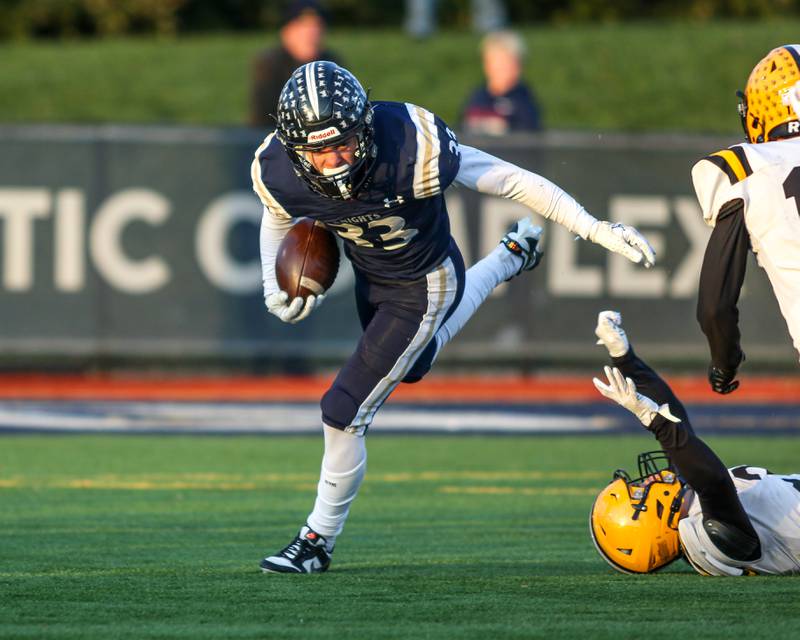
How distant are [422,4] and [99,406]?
10611mm

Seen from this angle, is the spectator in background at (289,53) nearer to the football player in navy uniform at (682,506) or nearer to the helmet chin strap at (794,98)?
the football player in navy uniform at (682,506)

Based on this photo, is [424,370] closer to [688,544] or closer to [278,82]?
[688,544]

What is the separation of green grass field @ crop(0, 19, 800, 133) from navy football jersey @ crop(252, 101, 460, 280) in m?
12.0

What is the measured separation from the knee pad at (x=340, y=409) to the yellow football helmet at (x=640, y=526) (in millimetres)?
877

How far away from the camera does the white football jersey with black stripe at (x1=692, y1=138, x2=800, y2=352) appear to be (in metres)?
4.62

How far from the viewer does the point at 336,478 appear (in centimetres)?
533

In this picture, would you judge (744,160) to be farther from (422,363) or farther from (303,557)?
(303,557)

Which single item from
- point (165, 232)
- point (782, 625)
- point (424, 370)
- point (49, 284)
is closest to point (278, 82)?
point (165, 232)

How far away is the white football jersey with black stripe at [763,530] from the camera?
16.5 feet

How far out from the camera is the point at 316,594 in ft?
15.7

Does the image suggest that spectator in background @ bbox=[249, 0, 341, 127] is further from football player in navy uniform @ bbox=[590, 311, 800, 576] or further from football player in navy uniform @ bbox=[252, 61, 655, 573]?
football player in navy uniform @ bbox=[590, 311, 800, 576]

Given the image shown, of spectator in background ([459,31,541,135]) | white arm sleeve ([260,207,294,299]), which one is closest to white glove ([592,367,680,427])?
white arm sleeve ([260,207,294,299])

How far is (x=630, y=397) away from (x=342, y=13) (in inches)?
773

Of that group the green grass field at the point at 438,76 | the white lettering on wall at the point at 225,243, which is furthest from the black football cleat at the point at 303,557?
the green grass field at the point at 438,76
